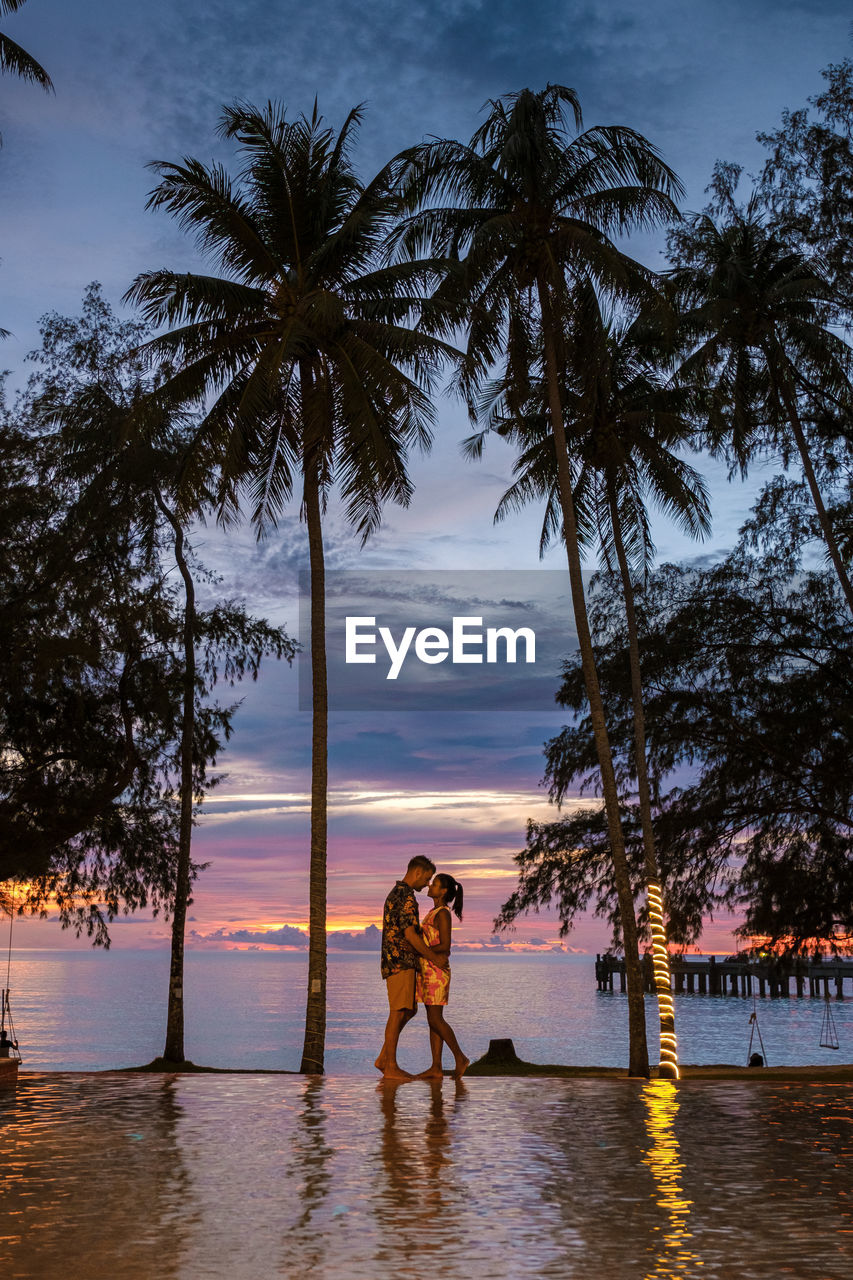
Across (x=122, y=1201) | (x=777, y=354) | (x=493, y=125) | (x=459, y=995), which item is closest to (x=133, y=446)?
(x=493, y=125)

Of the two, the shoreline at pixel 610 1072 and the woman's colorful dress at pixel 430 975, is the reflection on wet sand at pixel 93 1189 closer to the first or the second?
the woman's colorful dress at pixel 430 975

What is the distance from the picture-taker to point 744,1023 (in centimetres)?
8900

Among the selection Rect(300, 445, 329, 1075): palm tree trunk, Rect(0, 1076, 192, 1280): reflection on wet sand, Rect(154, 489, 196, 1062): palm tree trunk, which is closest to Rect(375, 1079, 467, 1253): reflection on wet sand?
Rect(0, 1076, 192, 1280): reflection on wet sand

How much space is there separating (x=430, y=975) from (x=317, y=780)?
980 cm

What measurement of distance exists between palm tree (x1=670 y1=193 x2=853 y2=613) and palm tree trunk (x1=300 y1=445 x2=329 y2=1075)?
31.5 feet

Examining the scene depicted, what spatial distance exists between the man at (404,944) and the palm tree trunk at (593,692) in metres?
13.8

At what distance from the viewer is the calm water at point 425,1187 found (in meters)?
5.27

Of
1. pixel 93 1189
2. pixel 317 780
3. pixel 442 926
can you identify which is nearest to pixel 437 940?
pixel 442 926

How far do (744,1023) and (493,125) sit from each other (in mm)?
76007

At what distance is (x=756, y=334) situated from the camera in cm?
2739

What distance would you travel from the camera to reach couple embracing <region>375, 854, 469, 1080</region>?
1162 centimetres

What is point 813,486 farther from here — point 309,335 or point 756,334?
point 309,335

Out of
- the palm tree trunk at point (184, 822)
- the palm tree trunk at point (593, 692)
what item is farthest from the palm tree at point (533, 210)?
the palm tree trunk at point (184, 822)

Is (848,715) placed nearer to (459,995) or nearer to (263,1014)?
(263,1014)
